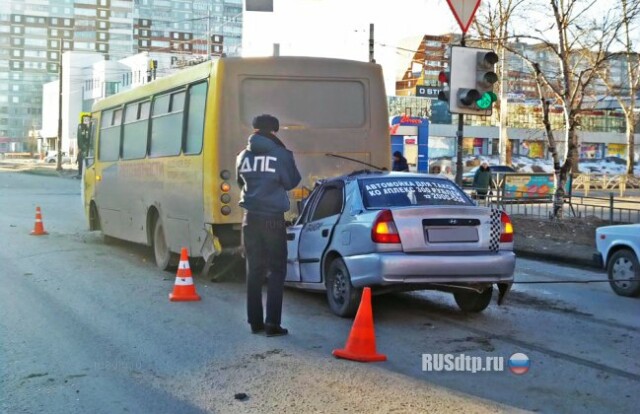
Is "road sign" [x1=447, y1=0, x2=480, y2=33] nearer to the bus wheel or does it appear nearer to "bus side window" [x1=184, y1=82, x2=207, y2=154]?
"bus side window" [x1=184, y1=82, x2=207, y2=154]

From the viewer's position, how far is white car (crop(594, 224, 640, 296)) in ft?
29.8

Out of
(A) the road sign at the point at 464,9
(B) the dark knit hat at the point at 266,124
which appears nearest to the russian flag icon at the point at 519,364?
(B) the dark knit hat at the point at 266,124

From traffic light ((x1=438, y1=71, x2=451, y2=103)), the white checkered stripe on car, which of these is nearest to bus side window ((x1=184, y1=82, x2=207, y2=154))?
the white checkered stripe on car

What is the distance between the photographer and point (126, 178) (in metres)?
12.4

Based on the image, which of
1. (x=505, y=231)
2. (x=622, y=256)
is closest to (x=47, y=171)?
(x=622, y=256)

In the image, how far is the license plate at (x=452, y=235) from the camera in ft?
22.9

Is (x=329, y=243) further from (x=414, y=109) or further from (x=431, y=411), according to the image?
(x=414, y=109)

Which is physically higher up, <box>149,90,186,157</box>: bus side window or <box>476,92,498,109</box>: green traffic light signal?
<box>476,92,498,109</box>: green traffic light signal

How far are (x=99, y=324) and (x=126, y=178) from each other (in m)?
5.51

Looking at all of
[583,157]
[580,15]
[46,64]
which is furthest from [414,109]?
[46,64]

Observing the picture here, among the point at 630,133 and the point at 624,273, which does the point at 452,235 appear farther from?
the point at 630,133

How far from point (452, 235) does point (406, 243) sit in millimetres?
481

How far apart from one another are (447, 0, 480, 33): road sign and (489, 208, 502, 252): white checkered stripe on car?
627cm

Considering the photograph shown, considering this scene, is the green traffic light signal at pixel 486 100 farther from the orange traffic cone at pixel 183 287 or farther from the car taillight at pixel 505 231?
the orange traffic cone at pixel 183 287
